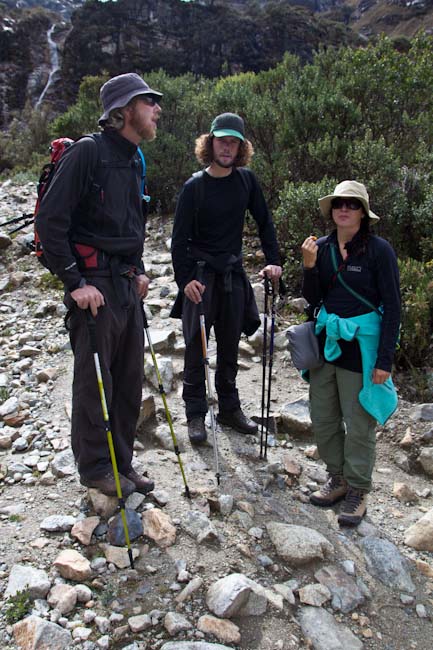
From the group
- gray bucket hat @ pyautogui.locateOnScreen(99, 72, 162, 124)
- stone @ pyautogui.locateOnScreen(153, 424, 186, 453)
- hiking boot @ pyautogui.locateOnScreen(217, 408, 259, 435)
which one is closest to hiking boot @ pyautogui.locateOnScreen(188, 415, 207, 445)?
stone @ pyautogui.locateOnScreen(153, 424, 186, 453)

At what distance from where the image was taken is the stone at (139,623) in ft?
8.43

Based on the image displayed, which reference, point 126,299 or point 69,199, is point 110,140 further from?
point 126,299

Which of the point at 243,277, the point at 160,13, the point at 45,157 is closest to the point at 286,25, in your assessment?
the point at 160,13

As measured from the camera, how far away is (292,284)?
7426 mm

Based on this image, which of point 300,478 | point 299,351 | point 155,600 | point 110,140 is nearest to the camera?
point 155,600

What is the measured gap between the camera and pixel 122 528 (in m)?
3.13

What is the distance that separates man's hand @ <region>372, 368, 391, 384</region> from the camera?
3205mm

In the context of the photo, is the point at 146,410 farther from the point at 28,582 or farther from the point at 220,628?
the point at 220,628

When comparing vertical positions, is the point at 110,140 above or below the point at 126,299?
above

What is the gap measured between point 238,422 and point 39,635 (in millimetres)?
2400

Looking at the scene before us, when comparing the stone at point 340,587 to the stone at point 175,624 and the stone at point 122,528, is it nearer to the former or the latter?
the stone at point 175,624

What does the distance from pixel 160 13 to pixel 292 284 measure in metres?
64.6

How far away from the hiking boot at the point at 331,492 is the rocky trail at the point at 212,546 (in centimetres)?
8

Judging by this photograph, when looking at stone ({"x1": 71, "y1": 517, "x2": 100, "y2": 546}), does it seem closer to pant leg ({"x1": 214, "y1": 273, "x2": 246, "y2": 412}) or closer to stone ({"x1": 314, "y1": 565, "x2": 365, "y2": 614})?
stone ({"x1": 314, "y1": 565, "x2": 365, "y2": 614})
